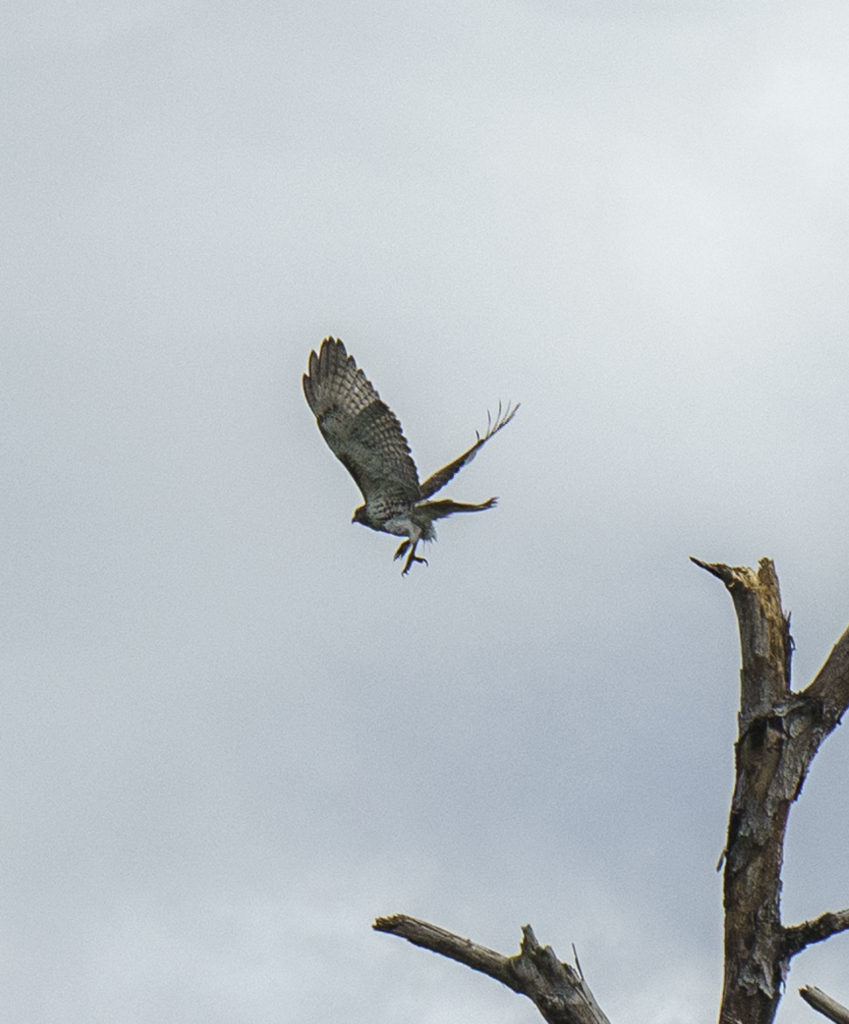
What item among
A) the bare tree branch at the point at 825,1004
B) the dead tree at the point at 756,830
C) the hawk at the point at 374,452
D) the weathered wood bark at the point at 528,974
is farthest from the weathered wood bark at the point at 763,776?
the hawk at the point at 374,452

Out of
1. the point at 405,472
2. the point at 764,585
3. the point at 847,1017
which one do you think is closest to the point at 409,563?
the point at 405,472

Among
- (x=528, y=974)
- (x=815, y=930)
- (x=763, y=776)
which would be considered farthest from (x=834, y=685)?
(x=528, y=974)

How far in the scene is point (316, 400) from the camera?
1880cm

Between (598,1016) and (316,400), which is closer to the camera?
(598,1016)

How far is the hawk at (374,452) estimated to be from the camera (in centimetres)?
1870

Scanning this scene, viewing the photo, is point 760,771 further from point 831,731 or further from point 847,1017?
point 847,1017

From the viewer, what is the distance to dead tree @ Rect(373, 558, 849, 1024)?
11.6 m

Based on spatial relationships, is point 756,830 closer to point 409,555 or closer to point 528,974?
point 528,974

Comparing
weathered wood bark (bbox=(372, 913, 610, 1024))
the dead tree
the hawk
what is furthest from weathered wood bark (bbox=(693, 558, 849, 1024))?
the hawk

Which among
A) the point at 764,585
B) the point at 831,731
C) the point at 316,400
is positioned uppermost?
the point at 316,400

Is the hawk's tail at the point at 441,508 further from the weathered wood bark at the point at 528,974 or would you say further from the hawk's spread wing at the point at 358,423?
the weathered wood bark at the point at 528,974

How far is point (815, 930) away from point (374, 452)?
29.1ft

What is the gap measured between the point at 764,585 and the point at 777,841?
1.76 metres

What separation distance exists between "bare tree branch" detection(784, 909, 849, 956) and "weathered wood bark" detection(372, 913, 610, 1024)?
4.54ft
